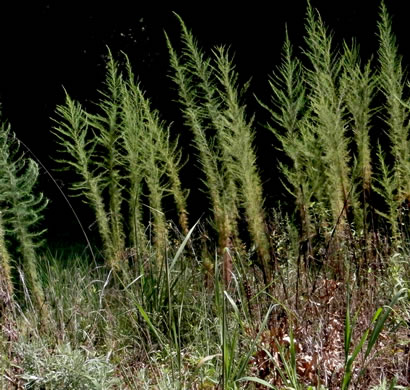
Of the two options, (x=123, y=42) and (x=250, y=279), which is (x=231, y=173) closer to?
(x=250, y=279)

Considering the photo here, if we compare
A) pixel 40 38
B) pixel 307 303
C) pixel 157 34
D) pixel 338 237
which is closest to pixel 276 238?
pixel 338 237

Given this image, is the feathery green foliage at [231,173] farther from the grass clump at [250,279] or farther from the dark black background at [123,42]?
the dark black background at [123,42]

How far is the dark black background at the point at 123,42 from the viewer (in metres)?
6.12

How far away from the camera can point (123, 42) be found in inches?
280

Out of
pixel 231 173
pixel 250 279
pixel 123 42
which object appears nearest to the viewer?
pixel 231 173

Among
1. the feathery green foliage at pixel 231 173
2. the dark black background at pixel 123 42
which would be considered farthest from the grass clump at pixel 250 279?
the dark black background at pixel 123 42

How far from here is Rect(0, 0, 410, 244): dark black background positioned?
6117mm

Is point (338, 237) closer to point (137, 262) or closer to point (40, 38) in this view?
point (137, 262)

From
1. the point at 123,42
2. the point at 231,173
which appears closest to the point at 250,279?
the point at 231,173

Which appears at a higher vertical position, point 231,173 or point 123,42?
point 123,42

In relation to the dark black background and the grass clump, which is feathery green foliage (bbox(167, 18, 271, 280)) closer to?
the grass clump

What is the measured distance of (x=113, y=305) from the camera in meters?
3.64

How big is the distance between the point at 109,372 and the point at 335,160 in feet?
3.97

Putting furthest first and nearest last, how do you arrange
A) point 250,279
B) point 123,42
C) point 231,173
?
point 123,42 < point 250,279 < point 231,173
